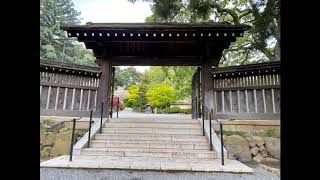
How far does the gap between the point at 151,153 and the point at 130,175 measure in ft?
5.05

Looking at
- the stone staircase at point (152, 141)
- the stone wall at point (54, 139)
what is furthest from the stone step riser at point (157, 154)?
the stone wall at point (54, 139)

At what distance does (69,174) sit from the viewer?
15.3 ft

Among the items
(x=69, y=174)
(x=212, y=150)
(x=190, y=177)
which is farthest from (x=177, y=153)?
(x=69, y=174)

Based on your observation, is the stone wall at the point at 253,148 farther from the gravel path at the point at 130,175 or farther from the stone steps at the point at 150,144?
the gravel path at the point at 130,175

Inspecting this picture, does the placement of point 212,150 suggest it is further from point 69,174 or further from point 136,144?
point 69,174

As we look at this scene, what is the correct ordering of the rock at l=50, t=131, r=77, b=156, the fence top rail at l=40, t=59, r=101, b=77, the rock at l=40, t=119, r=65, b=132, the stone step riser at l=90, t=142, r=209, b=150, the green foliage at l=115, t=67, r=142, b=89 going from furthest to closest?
the green foliage at l=115, t=67, r=142, b=89
the fence top rail at l=40, t=59, r=101, b=77
the rock at l=40, t=119, r=65, b=132
the rock at l=50, t=131, r=77, b=156
the stone step riser at l=90, t=142, r=209, b=150

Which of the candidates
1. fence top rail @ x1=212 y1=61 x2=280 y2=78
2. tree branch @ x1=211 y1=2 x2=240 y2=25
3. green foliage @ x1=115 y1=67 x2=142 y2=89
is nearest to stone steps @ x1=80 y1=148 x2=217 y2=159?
fence top rail @ x1=212 y1=61 x2=280 y2=78

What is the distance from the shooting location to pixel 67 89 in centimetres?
823

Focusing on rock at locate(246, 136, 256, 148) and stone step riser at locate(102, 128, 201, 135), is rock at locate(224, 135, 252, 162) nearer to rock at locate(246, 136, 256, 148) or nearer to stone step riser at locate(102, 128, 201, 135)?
rock at locate(246, 136, 256, 148)

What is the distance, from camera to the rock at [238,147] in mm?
6905

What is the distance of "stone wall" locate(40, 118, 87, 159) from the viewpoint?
22.8ft

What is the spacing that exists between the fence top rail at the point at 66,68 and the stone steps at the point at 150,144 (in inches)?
110

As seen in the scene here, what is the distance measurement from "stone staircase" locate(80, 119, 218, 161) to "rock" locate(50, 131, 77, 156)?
87cm
